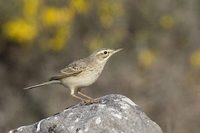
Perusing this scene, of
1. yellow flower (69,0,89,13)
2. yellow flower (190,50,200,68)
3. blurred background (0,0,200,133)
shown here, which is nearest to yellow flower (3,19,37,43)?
blurred background (0,0,200,133)

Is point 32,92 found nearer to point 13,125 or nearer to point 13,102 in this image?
point 13,102

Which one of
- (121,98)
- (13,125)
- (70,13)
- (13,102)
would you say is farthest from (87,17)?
(121,98)

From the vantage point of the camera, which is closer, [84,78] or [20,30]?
[84,78]

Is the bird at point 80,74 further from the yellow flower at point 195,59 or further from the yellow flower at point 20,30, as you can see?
the yellow flower at point 195,59

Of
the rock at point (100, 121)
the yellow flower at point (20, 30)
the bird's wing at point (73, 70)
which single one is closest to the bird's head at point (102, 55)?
the bird's wing at point (73, 70)

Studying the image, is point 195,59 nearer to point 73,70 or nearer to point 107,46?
point 107,46

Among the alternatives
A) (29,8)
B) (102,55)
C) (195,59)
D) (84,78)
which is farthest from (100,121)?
(195,59)
